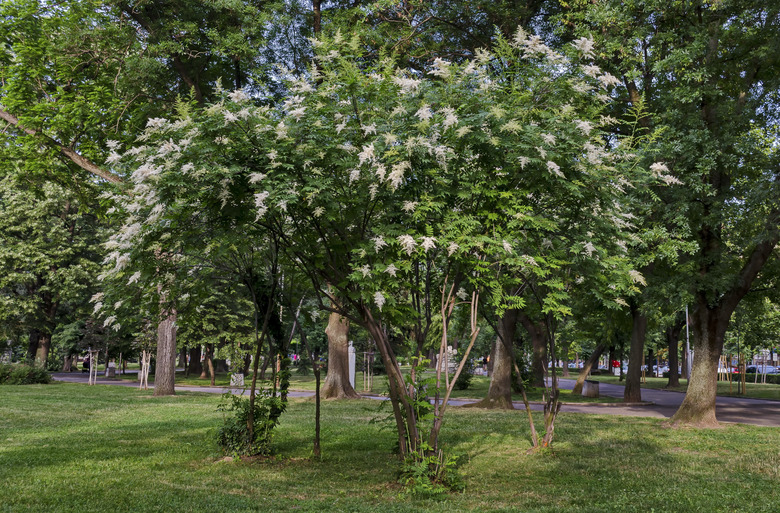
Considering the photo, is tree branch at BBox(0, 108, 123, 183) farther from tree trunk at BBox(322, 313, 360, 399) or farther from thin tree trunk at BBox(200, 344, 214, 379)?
thin tree trunk at BBox(200, 344, 214, 379)

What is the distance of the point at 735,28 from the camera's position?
1445 centimetres

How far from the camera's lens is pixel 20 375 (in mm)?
30203

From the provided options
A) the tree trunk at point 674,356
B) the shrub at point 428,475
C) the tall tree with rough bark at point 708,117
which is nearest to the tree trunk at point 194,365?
the tree trunk at point 674,356

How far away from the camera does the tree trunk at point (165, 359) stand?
22953mm

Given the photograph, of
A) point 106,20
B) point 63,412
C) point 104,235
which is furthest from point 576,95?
point 104,235

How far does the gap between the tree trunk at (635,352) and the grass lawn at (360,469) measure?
8.82 meters

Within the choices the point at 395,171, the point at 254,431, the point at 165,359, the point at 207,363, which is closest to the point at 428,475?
the point at 254,431

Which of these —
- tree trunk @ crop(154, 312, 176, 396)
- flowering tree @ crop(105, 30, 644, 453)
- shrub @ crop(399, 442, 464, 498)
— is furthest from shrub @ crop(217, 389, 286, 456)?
tree trunk @ crop(154, 312, 176, 396)

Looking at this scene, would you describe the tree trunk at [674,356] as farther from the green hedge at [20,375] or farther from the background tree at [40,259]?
the green hedge at [20,375]

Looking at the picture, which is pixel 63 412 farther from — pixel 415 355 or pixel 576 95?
pixel 576 95

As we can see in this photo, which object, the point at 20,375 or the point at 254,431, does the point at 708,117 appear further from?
the point at 20,375

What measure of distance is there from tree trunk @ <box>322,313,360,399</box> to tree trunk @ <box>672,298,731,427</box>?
10.9m

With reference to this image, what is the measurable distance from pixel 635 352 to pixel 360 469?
18.0 m

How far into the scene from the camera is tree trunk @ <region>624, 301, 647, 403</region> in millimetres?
24562
